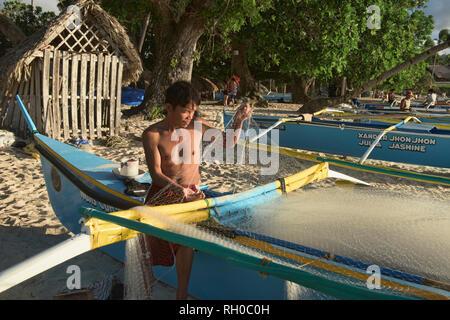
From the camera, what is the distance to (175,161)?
7.89 ft

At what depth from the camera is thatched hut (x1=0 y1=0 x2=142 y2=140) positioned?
634 cm

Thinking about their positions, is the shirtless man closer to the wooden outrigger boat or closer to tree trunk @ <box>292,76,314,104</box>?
the wooden outrigger boat

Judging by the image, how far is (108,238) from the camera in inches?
74.4

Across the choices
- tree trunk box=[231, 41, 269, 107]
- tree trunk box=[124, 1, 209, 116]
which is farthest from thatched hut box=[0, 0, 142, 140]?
tree trunk box=[231, 41, 269, 107]

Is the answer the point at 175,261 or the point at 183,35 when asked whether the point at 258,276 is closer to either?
the point at 175,261

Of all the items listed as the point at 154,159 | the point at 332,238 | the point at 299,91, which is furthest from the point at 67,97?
the point at 299,91

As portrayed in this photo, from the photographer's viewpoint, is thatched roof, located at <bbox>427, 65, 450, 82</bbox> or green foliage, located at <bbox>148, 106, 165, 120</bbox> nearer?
green foliage, located at <bbox>148, 106, 165, 120</bbox>

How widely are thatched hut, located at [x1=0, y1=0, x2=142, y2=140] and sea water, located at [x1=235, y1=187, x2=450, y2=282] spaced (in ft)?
17.7

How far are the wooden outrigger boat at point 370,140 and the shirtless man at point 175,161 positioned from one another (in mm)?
2492

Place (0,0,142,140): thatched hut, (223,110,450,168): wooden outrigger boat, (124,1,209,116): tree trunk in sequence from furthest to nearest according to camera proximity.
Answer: (124,1,209,116): tree trunk, (0,0,142,140): thatched hut, (223,110,450,168): wooden outrigger boat

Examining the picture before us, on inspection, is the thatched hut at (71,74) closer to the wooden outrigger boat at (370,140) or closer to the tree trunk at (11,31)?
the wooden outrigger boat at (370,140)

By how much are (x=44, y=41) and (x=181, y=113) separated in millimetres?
5198

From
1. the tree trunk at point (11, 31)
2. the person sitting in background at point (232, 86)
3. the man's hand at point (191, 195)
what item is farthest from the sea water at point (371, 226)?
the tree trunk at point (11, 31)
